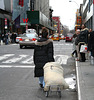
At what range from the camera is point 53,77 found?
253 inches

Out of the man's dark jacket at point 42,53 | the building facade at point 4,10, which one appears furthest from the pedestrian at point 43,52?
the building facade at point 4,10

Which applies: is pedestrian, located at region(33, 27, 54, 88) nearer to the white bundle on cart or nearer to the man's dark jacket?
the man's dark jacket

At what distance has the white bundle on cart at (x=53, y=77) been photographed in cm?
639

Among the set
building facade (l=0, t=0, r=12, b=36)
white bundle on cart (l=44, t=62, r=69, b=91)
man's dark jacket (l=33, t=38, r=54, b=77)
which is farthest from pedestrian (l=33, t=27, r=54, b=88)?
building facade (l=0, t=0, r=12, b=36)

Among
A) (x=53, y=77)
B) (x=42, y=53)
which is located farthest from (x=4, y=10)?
(x=53, y=77)

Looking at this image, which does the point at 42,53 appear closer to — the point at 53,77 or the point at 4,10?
the point at 53,77

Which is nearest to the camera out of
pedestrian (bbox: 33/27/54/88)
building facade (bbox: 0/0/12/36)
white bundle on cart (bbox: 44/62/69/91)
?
white bundle on cart (bbox: 44/62/69/91)

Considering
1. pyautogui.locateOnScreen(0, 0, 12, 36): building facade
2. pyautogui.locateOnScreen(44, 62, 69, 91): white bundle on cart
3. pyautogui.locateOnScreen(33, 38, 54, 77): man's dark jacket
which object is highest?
pyautogui.locateOnScreen(0, 0, 12, 36): building facade

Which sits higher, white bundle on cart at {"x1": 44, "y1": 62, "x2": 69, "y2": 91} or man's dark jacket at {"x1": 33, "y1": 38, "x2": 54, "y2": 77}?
man's dark jacket at {"x1": 33, "y1": 38, "x2": 54, "y2": 77}

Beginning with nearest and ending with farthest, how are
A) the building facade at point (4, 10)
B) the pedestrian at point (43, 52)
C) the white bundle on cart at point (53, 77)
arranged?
the white bundle on cart at point (53, 77)
the pedestrian at point (43, 52)
the building facade at point (4, 10)

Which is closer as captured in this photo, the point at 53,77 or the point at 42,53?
the point at 53,77

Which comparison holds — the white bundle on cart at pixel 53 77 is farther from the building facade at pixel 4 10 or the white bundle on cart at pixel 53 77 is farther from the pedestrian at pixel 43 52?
the building facade at pixel 4 10

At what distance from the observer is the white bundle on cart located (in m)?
6.39

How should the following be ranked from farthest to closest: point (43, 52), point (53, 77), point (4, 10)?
point (4, 10) < point (43, 52) < point (53, 77)
